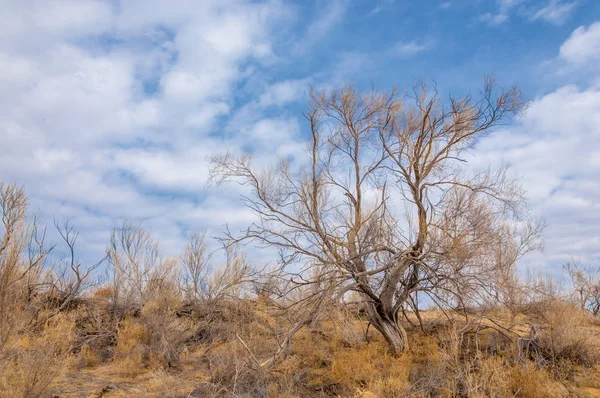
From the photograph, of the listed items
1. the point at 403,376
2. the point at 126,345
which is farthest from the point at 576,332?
the point at 126,345

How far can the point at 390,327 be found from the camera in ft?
43.1

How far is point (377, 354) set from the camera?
42.1 ft

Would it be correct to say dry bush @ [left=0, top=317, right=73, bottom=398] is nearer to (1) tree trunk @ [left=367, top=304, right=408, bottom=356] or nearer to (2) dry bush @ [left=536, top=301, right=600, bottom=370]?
(1) tree trunk @ [left=367, top=304, right=408, bottom=356]

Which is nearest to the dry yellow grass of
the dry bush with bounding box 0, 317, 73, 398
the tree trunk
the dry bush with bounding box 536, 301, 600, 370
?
the tree trunk

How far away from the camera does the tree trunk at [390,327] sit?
1292 cm

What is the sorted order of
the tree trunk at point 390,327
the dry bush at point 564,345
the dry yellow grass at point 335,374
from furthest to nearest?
the tree trunk at point 390,327, the dry bush at point 564,345, the dry yellow grass at point 335,374

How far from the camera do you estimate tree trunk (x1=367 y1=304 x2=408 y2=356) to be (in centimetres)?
1292

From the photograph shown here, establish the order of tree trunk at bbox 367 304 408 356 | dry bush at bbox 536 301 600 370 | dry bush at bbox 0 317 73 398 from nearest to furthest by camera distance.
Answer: dry bush at bbox 0 317 73 398 → dry bush at bbox 536 301 600 370 → tree trunk at bbox 367 304 408 356

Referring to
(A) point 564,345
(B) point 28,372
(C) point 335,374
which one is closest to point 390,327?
(C) point 335,374

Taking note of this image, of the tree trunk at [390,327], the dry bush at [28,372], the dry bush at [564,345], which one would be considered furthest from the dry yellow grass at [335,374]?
the dry bush at [28,372]

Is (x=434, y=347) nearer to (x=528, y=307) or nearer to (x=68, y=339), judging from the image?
(x=528, y=307)

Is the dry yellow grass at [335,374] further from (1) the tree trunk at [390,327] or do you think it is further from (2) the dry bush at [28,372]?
(2) the dry bush at [28,372]

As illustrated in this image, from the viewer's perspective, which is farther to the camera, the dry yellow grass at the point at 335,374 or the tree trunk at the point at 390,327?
the tree trunk at the point at 390,327

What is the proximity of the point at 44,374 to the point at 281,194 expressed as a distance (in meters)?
7.08
